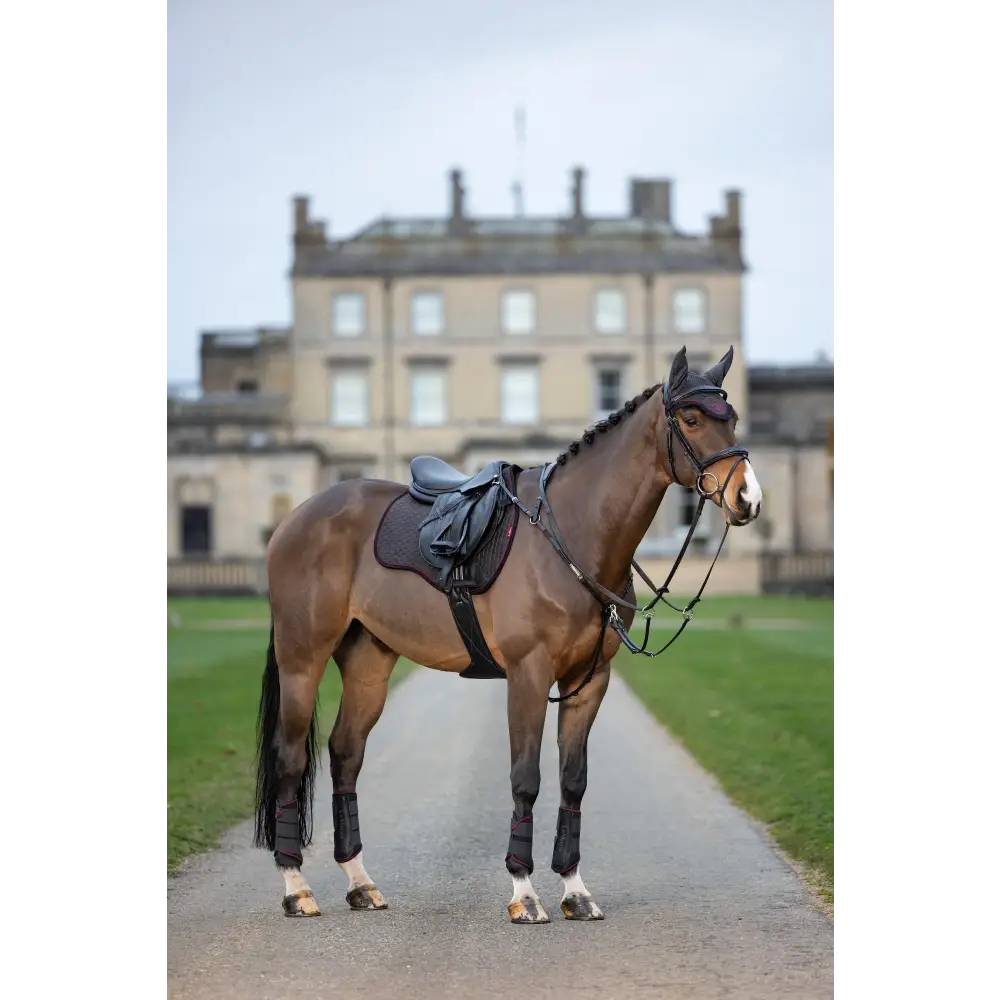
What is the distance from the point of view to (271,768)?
759 cm

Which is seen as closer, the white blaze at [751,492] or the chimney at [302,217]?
the white blaze at [751,492]

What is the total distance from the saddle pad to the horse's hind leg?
55 centimetres

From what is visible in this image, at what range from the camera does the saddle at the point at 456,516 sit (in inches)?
279

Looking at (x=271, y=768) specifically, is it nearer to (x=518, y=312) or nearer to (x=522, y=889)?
(x=522, y=889)

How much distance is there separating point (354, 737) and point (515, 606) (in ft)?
4.17

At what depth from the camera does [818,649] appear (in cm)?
2478

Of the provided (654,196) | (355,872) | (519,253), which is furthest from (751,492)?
(654,196)

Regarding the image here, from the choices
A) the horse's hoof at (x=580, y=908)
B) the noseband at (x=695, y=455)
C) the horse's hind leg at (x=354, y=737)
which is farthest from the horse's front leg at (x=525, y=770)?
the noseband at (x=695, y=455)

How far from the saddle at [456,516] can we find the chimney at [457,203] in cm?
5335

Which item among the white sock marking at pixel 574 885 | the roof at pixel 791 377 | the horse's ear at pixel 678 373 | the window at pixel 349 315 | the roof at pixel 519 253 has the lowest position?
the white sock marking at pixel 574 885

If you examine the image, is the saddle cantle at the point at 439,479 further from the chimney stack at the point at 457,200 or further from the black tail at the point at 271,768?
the chimney stack at the point at 457,200

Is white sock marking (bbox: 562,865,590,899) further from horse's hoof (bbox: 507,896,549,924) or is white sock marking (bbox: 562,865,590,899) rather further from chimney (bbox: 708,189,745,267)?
chimney (bbox: 708,189,745,267)
